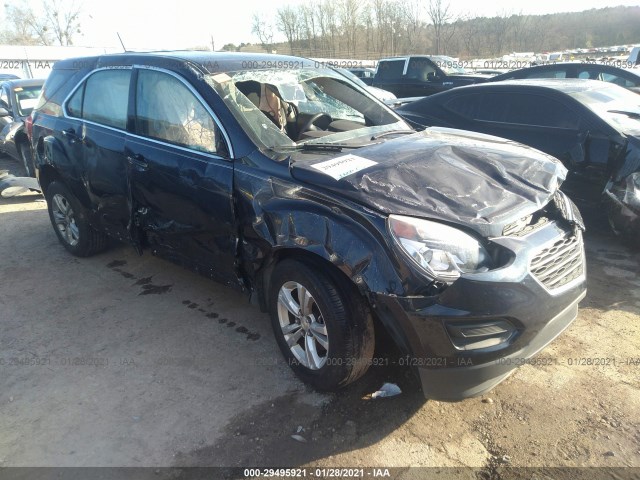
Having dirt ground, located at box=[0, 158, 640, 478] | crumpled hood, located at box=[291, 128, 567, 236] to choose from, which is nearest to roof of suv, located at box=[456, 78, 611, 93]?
dirt ground, located at box=[0, 158, 640, 478]

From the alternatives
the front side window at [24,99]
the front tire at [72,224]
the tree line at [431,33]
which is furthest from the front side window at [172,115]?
the tree line at [431,33]

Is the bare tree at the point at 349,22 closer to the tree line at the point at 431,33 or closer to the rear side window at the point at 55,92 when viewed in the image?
the tree line at the point at 431,33

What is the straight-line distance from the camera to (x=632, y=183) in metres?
4.44

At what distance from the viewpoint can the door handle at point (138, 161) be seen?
3.57 metres

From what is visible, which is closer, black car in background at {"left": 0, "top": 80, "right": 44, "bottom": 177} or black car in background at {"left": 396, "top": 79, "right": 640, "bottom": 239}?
black car in background at {"left": 396, "top": 79, "right": 640, "bottom": 239}

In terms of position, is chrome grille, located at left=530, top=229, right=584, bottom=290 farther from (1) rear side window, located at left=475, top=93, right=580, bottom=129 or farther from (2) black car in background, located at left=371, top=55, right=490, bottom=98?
(2) black car in background, located at left=371, top=55, right=490, bottom=98

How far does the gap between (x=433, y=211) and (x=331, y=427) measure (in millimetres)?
1260

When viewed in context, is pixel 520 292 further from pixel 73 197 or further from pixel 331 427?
pixel 73 197

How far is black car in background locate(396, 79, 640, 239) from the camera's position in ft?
14.9

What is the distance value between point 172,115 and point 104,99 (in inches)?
42.7

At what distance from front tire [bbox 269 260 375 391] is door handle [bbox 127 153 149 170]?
1.45 m

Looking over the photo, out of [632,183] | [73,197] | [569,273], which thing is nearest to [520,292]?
[569,273]

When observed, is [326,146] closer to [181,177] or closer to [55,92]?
[181,177]

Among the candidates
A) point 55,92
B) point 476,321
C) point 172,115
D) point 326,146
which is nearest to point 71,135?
point 55,92
